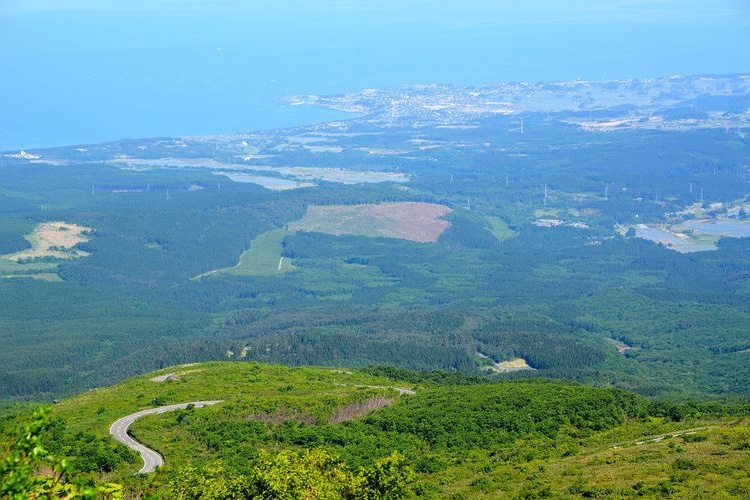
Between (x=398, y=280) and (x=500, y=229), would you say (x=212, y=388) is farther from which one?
(x=500, y=229)

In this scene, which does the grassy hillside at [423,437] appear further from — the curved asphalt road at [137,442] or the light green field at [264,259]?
the light green field at [264,259]

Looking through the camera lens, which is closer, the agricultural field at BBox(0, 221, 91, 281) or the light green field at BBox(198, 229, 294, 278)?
the agricultural field at BBox(0, 221, 91, 281)

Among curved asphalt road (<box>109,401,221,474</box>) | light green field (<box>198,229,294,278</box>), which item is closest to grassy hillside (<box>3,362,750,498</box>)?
curved asphalt road (<box>109,401,221,474</box>)

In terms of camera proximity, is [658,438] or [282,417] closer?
[658,438]

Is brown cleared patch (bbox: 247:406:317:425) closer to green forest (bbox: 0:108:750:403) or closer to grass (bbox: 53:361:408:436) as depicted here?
grass (bbox: 53:361:408:436)

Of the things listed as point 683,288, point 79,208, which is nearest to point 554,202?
point 683,288

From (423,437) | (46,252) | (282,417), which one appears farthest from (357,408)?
(46,252)
